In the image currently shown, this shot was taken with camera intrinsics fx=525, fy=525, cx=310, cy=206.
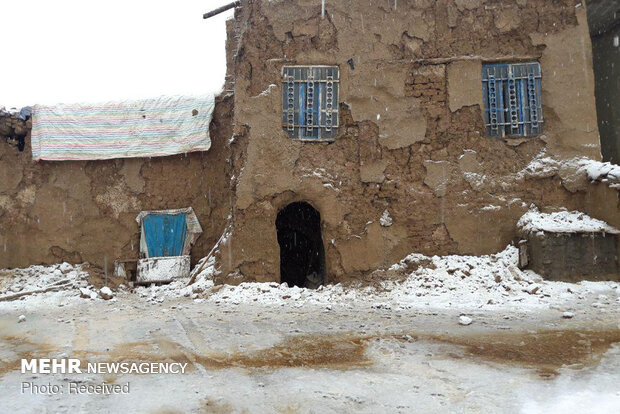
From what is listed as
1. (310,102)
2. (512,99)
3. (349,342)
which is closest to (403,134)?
(310,102)

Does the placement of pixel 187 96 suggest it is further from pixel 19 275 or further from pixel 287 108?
pixel 19 275

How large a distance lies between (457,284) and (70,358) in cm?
533

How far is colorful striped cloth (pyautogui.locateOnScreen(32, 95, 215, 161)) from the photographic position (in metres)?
10.5

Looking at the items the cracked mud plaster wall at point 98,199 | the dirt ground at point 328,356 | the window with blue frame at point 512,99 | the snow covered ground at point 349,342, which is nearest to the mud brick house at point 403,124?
the window with blue frame at point 512,99

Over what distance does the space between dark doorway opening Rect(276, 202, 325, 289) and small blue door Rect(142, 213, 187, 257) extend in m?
2.08

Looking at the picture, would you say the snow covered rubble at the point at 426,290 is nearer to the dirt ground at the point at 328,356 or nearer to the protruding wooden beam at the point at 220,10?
the dirt ground at the point at 328,356

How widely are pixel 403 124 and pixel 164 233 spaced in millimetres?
5167

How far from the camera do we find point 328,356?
16.5 ft

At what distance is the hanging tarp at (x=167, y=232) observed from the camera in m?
10.5

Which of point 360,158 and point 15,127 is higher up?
point 15,127

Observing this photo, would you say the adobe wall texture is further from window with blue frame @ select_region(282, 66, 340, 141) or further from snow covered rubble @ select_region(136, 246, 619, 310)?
snow covered rubble @ select_region(136, 246, 619, 310)

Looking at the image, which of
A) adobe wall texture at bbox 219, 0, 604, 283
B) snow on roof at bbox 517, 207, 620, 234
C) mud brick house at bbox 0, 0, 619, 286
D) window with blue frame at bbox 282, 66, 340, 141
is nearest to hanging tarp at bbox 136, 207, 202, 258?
mud brick house at bbox 0, 0, 619, 286

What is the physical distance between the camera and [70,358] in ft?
16.8

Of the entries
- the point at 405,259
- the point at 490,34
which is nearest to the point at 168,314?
the point at 405,259
